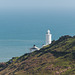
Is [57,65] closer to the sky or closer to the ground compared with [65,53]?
closer to the ground

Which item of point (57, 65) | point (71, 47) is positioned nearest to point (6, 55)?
point (71, 47)

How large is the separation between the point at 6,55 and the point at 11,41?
35.3 metres

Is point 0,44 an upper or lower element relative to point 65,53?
upper

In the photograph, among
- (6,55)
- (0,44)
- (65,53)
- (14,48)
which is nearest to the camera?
(65,53)

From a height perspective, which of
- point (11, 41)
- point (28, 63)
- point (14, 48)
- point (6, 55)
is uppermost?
point (11, 41)

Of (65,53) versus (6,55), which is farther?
(6,55)

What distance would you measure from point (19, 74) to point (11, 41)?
278ft

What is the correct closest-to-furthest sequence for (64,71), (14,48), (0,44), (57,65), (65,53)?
(64,71)
(57,65)
(65,53)
(14,48)
(0,44)

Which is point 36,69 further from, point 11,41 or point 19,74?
point 11,41

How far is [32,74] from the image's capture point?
1837 inches

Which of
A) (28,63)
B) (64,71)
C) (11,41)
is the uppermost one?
(11,41)

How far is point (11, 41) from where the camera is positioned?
434ft

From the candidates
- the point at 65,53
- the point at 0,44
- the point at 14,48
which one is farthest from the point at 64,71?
the point at 0,44

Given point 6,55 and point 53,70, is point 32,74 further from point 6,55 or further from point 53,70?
point 6,55
